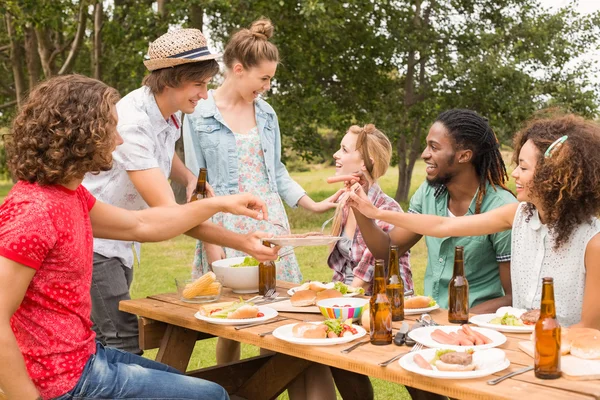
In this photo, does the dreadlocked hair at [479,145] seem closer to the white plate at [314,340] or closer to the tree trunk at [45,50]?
the white plate at [314,340]

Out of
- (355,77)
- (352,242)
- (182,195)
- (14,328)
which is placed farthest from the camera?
(355,77)

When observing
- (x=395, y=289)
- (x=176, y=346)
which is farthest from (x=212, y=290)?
(x=395, y=289)

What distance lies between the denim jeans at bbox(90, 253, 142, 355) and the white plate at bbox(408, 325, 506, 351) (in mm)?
1518

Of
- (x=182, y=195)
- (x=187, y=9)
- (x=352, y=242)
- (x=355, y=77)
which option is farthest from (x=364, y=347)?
(x=355, y=77)

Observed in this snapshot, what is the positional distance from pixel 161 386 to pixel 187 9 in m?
11.3

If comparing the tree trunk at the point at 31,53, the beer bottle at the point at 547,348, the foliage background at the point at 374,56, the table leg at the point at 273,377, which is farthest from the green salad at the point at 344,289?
the tree trunk at the point at 31,53

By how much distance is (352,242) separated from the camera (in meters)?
4.50

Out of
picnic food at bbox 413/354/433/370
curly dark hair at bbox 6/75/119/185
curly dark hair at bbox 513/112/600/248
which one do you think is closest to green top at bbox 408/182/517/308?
curly dark hair at bbox 513/112/600/248

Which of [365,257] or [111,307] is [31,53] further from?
[111,307]

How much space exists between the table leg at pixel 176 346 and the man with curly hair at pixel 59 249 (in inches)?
28.9

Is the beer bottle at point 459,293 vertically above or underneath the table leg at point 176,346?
above

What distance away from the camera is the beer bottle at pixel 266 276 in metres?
3.53

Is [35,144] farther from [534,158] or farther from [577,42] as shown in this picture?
[577,42]

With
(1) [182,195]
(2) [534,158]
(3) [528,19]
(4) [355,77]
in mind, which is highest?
(3) [528,19]
